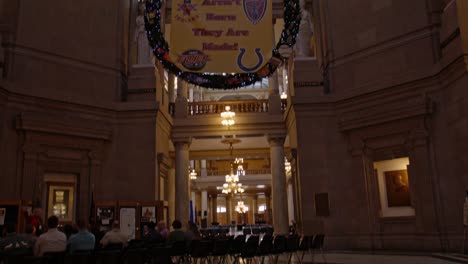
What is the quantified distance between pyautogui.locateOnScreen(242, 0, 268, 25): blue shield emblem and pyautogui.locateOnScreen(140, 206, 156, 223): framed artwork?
5.43 m

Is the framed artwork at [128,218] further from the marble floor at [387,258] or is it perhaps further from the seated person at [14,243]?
the seated person at [14,243]

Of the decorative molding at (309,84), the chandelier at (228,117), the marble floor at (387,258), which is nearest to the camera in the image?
the marble floor at (387,258)

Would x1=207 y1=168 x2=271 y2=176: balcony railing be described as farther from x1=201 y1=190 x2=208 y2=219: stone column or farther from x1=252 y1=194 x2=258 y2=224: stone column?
x1=252 y1=194 x2=258 y2=224: stone column

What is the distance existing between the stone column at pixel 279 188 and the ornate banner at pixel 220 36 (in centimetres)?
440

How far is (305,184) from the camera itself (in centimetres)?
1216

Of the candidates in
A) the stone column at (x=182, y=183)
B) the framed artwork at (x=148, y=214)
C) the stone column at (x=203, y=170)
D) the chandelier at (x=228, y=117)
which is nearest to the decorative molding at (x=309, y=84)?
the chandelier at (x=228, y=117)

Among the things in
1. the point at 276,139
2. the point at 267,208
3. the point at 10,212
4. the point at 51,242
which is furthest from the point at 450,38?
the point at 267,208

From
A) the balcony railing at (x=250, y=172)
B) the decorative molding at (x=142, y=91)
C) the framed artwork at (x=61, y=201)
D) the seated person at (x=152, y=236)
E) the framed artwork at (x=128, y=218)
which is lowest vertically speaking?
the seated person at (x=152, y=236)

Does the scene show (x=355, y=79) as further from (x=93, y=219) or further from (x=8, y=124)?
(x=8, y=124)

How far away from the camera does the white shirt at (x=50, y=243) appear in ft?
17.9

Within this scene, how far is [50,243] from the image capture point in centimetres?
549

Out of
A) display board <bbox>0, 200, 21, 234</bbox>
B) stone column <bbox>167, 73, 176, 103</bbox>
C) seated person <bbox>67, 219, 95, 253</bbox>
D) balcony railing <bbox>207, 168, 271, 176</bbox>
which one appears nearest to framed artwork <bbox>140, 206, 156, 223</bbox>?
display board <bbox>0, 200, 21, 234</bbox>

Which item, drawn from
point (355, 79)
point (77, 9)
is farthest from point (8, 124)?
point (355, 79)

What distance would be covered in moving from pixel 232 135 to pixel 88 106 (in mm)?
5058
